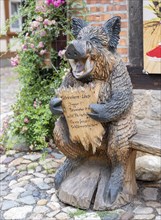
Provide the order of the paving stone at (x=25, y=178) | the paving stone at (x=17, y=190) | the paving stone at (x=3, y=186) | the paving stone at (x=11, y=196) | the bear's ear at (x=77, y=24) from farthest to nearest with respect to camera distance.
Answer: the paving stone at (x=25, y=178), the paving stone at (x=3, y=186), the paving stone at (x=17, y=190), the paving stone at (x=11, y=196), the bear's ear at (x=77, y=24)

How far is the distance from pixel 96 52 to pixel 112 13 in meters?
1.59

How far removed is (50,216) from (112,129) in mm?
813

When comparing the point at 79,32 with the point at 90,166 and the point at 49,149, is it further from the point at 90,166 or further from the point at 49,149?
the point at 49,149

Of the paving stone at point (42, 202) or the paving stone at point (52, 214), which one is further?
the paving stone at point (42, 202)

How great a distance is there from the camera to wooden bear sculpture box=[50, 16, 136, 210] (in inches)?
112

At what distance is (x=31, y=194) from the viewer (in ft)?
10.8

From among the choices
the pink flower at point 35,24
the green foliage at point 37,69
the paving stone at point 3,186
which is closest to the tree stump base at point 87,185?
the paving stone at point 3,186

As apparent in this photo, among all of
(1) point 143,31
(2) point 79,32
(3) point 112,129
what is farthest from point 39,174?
(1) point 143,31

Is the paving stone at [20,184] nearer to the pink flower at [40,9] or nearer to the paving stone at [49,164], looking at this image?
the paving stone at [49,164]

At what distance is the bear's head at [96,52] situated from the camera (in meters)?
2.83

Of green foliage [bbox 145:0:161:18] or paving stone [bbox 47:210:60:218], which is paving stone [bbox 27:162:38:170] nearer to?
paving stone [bbox 47:210:60:218]

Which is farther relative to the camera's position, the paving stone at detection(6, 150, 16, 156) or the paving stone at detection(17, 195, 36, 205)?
the paving stone at detection(6, 150, 16, 156)

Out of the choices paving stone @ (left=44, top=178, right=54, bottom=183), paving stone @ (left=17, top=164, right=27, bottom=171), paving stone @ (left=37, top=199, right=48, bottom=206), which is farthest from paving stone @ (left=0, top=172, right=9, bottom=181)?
paving stone @ (left=37, top=199, right=48, bottom=206)

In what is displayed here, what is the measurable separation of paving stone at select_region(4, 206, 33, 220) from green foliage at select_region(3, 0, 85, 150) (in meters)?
1.27
